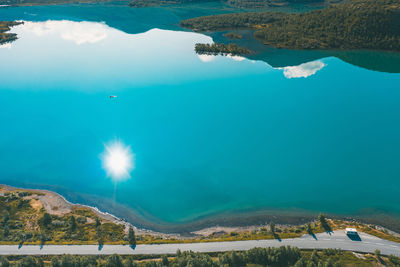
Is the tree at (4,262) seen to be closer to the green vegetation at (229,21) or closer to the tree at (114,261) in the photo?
the tree at (114,261)

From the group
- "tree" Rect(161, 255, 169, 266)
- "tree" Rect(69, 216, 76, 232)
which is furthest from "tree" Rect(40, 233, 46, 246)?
"tree" Rect(161, 255, 169, 266)

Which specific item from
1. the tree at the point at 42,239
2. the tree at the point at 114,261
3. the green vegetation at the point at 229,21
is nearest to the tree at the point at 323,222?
the tree at the point at 114,261

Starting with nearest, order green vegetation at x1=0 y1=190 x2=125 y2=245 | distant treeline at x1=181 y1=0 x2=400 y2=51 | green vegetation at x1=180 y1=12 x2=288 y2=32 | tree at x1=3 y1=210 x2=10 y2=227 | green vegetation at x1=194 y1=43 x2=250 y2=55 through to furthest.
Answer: green vegetation at x1=0 y1=190 x2=125 y2=245 → tree at x1=3 y1=210 x2=10 y2=227 → distant treeline at x1=181 y1=0 x2=400 y2=51 → green vegetation at x1=194 y1=43 x2=250 y2=55 → green vegetation at x1=180 y1=12 x2=288 y2=32

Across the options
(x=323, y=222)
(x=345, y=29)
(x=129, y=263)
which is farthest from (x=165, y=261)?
(x=345, y=29)

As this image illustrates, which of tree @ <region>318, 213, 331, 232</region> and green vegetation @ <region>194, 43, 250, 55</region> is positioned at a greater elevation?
green vegetation @ <region>194, 43, 250, 55</region>

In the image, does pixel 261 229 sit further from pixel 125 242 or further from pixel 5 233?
pixel 5 233

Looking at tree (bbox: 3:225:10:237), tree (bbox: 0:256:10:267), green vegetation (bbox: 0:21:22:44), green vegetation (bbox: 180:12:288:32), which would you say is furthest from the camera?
green vegetation (bbox: 180:12:288:32)

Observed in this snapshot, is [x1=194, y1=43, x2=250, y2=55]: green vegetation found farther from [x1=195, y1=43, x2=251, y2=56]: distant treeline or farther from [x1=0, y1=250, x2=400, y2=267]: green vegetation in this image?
[x1=0, y1=250, x2=400, y2=267]: green vegetation
